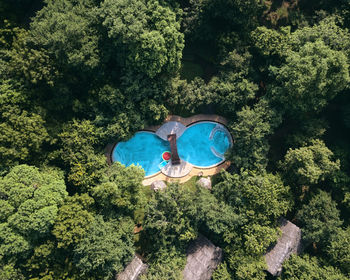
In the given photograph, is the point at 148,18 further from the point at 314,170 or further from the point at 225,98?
the point at 314,170

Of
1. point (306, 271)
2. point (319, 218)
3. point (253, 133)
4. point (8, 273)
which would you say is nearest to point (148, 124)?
point (253, 133)

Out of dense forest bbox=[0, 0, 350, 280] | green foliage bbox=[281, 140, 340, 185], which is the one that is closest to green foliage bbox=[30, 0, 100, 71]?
dense forest bbox=[0, 0, 350, 280]

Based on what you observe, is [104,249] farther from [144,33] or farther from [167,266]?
[144,33]

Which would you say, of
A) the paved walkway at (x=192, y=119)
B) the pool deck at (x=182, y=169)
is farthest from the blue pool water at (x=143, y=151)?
the paved walkway at (x=192, y=119)

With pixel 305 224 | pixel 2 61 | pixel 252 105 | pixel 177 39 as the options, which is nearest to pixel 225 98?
pixel 252 105

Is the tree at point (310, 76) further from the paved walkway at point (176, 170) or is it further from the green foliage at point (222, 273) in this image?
the green foliage at point (222, 273)

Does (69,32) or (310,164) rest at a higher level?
(69,32)
